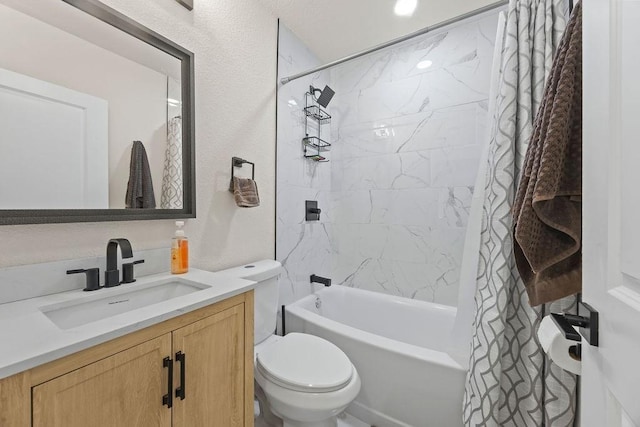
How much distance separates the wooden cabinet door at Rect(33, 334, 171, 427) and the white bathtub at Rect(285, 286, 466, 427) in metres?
1.01

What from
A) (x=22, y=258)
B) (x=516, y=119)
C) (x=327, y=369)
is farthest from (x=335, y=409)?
(x=516, y=119)

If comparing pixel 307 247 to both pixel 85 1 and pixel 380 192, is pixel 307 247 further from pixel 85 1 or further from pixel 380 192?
pixel 85 1

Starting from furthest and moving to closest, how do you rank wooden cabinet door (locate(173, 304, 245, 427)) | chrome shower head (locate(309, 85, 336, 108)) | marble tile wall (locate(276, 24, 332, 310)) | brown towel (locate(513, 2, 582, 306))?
1. chrome shower head (locate(309, 85, 336, 108))
2. marble tile wall (locate(276, 24, 332, 310))
3. wooden cabinet door (locate(173, 304, 245, 427))
4. brown towel (locate(513, 2, 582, 306))

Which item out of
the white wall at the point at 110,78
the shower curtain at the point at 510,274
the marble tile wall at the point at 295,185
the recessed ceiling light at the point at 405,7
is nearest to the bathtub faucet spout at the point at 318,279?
the marble tile wall at the point at 295,185

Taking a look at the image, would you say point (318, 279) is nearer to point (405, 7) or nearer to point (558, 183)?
point (558, 183)

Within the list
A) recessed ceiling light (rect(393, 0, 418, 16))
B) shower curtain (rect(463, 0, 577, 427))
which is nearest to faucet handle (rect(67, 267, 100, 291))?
shower curtain (rect(463, 0, 577, 427))

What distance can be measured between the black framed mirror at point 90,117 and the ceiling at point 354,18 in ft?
2.99

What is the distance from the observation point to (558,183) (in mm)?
693

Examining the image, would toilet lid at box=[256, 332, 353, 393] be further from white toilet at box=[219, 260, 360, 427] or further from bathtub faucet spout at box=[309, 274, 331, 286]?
bathtub faucet spout at box=[309, 274, 331, 286]

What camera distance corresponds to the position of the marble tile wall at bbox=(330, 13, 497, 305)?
6.51 ft

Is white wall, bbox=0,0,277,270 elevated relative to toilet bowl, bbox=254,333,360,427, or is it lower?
elevated

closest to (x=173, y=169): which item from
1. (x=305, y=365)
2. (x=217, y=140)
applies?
(x=217, y=140)

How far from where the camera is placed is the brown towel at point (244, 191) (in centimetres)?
150

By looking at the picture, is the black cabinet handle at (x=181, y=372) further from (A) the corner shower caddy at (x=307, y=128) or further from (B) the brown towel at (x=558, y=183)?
(A) the corner shower caddy at (x=307, y=128)
